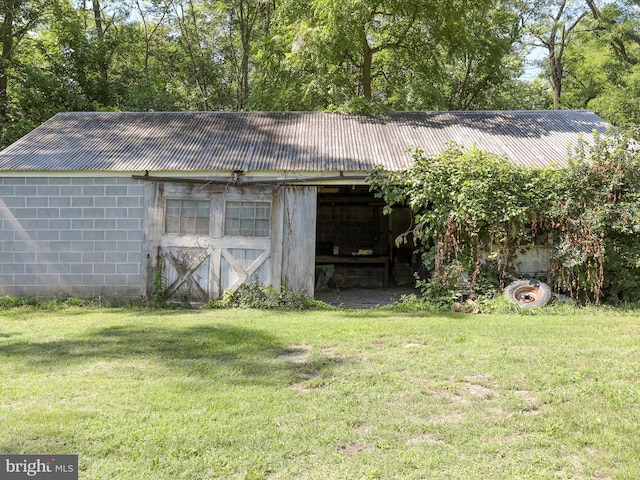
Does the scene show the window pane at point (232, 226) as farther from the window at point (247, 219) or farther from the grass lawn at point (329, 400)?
the grass lawn at point (329, 400)

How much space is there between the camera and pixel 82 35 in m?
17.8

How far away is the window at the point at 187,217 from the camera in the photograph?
9641mm

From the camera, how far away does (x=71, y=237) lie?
969 cm

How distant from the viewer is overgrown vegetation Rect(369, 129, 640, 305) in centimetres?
862

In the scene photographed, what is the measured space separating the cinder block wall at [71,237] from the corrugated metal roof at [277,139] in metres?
0.41

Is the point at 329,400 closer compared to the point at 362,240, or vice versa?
the point at 329,400

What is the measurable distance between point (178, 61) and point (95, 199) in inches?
623

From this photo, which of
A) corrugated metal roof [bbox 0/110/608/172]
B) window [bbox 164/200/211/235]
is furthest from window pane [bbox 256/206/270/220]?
window [bbox 164/200/211/235]

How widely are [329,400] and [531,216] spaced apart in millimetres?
6139

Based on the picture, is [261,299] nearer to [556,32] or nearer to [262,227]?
[262,227]

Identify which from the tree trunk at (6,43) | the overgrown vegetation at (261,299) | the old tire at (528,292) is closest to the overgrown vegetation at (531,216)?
the old tire at (528,292)

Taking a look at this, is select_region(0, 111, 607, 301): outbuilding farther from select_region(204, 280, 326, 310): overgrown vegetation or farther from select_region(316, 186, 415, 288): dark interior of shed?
select_region(316, 186, 415, 288): dark interior of shed

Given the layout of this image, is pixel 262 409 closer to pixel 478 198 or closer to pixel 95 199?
pixel 478 198

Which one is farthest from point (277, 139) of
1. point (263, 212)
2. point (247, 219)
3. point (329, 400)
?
point (329, 400)
